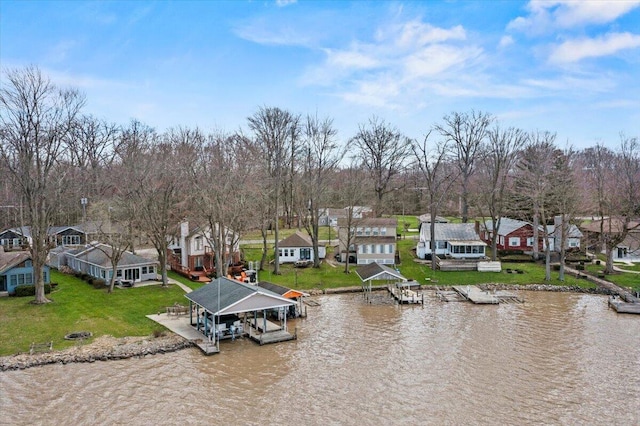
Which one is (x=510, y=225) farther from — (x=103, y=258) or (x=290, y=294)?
(x=103, y=258)

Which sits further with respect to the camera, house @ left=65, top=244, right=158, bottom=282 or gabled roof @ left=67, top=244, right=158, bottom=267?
gabled roof @ left=67, top=244, right=158, bottom=267

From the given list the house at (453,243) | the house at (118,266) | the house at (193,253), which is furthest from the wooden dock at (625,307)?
the house at (118,266)

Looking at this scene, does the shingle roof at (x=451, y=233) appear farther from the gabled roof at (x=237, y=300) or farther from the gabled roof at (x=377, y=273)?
the gabled roof at (x=237, y=300)

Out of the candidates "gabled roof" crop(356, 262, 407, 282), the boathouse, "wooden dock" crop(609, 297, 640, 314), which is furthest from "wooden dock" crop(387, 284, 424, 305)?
"wooden dock" crop(609, 297, 640, 314)

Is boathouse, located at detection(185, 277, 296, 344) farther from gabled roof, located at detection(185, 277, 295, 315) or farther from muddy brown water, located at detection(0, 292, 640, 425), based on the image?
muddy brown water, located at detection(0, 292, 640, 425)

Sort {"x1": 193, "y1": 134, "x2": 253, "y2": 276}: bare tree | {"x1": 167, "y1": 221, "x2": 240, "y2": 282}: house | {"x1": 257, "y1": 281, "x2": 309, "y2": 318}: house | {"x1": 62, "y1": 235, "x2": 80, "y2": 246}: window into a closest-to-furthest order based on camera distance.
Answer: {"x1": 257, "y1": 281, "x2": 309, "y2": 318}: house
{"x1": 193, "y1": 134, "x2": 253, "y2": 276}: bare tree
{"x1": 167, "y1": 221, "x2": 240, "y2": 282}: house
{"x1": 62, "y1": 235, "x2": 80, "y2": 246}: window

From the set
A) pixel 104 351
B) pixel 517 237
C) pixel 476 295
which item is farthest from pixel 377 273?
pixel 517 237
